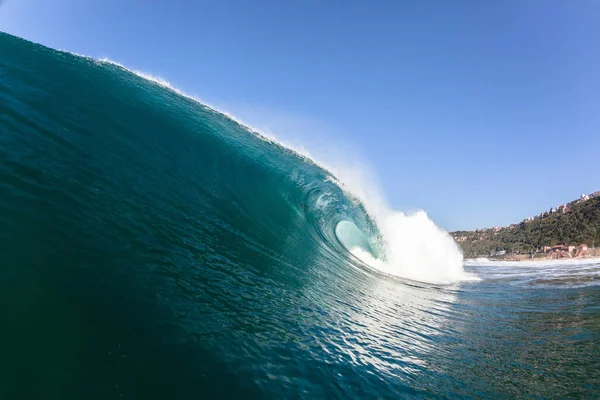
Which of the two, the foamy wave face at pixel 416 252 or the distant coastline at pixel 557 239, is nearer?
the foamy wave face at pixel 416 252

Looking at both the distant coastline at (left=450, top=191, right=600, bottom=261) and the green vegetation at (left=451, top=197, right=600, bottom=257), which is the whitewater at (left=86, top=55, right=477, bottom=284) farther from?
the green vegetation at (left=451, top=197, right=600, bottom=257)

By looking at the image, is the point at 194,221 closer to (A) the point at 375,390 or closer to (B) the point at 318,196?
(A) the point at 375,390

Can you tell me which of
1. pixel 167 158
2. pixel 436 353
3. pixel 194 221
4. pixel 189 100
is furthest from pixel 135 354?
pixel 189 100

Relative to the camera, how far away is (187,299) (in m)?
5.21

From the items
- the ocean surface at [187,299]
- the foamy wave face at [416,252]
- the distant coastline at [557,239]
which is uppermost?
the distant coastline at [557,239]

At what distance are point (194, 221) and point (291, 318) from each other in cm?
400

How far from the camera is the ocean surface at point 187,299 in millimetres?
3729

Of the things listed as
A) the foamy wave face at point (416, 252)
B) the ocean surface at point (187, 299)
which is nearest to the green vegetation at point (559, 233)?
the foamy wave face at point (416, 252)

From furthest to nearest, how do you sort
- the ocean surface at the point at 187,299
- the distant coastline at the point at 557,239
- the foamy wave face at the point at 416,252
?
1. the distant coastline at the point at 557,239
2. the foamy wave face at the point at 416,252
3. the ocean surface at the point at 187,299

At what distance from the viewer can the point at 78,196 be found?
6.52 m

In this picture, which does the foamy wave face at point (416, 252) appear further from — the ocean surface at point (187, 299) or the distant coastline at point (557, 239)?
the distant coastline at point (557, 239)

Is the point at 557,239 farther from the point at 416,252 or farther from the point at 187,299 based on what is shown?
the point at 187,299

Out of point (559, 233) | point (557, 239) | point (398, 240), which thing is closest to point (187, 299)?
point (398, 240)

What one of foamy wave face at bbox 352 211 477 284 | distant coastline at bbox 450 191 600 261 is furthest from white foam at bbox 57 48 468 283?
distant coastline at bbox 450 191 600 261
